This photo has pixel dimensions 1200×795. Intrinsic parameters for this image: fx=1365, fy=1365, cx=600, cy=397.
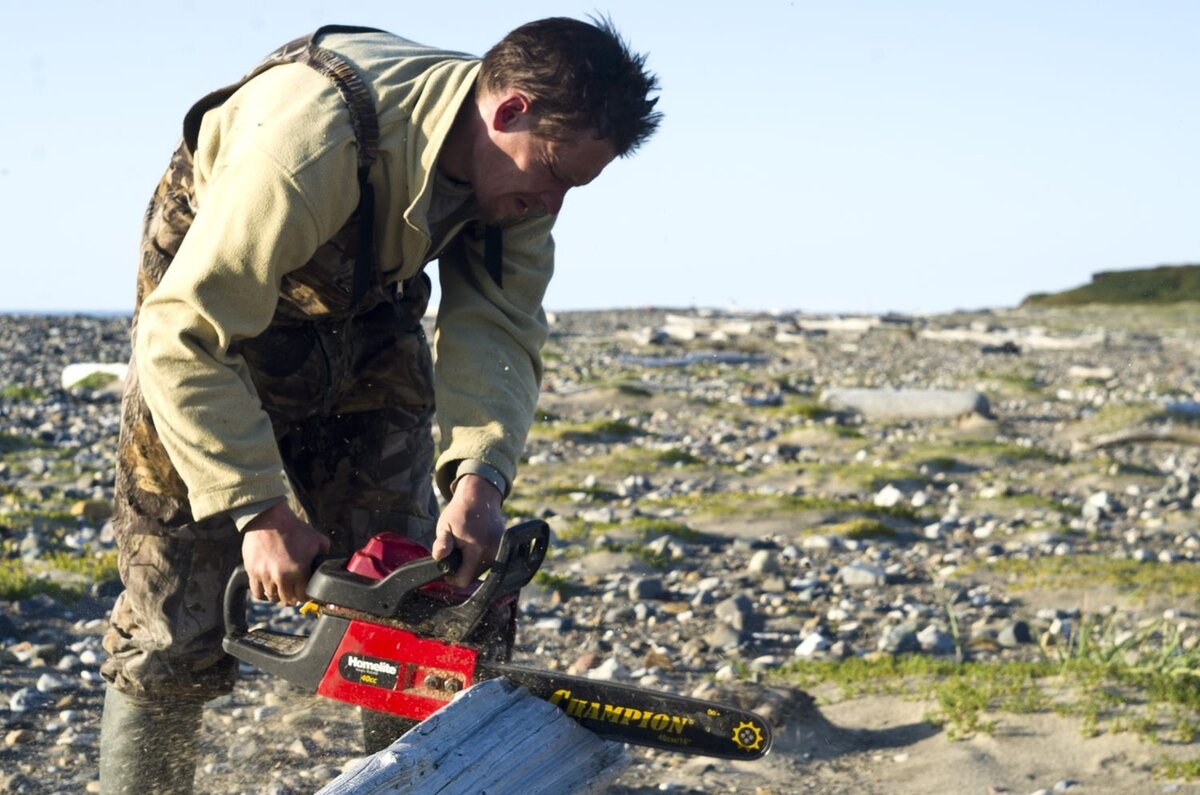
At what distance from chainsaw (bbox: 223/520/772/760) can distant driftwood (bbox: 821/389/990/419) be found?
1287 centimetres

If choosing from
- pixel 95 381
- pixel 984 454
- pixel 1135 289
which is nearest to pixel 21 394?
pixel 95 381

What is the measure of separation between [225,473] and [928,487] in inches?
352

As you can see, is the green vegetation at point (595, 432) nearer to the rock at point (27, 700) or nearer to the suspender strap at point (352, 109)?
the rock at point (27, 700)

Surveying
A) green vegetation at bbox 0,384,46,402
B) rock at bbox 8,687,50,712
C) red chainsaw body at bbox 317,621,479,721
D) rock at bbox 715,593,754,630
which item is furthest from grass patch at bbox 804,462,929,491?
green vegetation at bbox 0,384,46,402

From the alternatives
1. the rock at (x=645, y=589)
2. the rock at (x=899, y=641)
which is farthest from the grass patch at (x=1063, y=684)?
the rock at (x=645, y=589)

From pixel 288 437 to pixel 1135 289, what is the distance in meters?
71.0

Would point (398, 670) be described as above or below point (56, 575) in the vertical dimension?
above

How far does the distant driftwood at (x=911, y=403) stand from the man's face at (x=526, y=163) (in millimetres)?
12819

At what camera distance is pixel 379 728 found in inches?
180

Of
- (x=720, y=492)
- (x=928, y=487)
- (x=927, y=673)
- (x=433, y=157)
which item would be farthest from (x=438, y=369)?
(x=928, y=487)

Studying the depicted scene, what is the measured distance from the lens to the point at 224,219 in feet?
11.7

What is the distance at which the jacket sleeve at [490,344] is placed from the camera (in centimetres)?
431

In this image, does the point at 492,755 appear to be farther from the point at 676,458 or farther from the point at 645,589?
the point at 676,458

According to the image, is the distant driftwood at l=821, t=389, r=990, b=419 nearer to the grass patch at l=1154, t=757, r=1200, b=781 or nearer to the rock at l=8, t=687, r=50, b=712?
the grass patch at l=1154, t=757, r=1200, b=781
